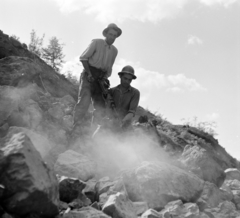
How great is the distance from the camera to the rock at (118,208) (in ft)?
10.0

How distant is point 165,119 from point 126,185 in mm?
11788

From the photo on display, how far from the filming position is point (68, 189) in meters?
3.16

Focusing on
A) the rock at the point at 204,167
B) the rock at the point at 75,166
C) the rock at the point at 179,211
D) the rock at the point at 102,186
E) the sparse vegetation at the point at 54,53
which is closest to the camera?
the rock at the point at 179,211

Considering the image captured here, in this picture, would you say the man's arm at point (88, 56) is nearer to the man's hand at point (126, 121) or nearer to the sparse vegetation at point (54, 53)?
the man's hand at point (126, 121)

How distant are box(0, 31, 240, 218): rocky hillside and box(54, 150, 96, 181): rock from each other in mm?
14

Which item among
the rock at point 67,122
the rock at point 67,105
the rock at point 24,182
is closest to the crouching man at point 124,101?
the rock at point 67,122

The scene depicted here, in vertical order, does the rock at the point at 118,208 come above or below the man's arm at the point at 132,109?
below

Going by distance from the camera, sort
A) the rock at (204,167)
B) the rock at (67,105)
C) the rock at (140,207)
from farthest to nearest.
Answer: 1. the rock at (67,105)
2. the rock at (204,167)
3. the rock at (140,207)

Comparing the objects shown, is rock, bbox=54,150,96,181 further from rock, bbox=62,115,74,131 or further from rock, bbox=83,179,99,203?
rock, bbox=62,115,74,131

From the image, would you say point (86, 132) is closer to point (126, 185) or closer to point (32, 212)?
point (126, 185)

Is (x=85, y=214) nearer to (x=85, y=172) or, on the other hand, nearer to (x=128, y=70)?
(x=85, y=172)

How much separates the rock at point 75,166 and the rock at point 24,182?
1456 millimetres

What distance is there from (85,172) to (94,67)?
2.35 meters

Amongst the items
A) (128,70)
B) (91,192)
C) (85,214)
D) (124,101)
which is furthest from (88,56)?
(85,214)
